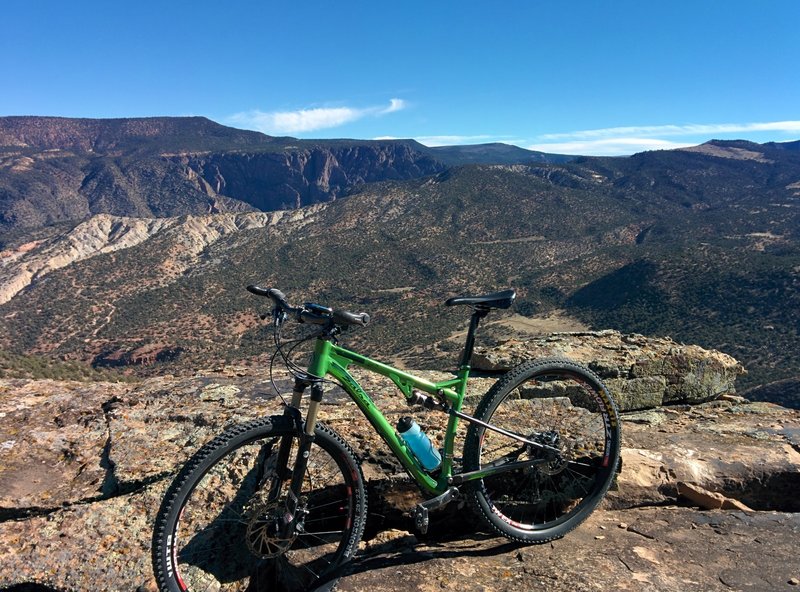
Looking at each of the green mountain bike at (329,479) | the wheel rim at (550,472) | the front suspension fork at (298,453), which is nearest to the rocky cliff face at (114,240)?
the green mountain bike at (329,479)

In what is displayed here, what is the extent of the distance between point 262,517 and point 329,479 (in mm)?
524

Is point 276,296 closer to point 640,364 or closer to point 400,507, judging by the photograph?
point 400,507

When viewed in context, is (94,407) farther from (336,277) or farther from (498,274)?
(498,274)

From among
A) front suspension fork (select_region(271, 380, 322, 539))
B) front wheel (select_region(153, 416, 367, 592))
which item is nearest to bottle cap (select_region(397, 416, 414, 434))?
front wheel (select_region(153, 416, 367, 592))

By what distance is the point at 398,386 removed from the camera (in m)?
3.44

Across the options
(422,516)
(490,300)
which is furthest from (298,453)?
(490,300)

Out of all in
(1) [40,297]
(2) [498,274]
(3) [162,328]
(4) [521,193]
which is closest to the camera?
(3) [162,328]

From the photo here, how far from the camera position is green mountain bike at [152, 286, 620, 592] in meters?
3.10

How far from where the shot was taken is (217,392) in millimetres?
5277

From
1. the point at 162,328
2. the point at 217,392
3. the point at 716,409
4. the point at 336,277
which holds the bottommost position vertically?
the point at 162,328

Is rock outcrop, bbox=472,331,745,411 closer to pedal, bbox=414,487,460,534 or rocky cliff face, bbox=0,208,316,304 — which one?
pedal, bbox=414,487,460,534

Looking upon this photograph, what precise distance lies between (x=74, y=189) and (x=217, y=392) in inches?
9173

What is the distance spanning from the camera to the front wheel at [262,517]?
2.97 m

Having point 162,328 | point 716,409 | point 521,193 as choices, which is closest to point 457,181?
point 521,193
